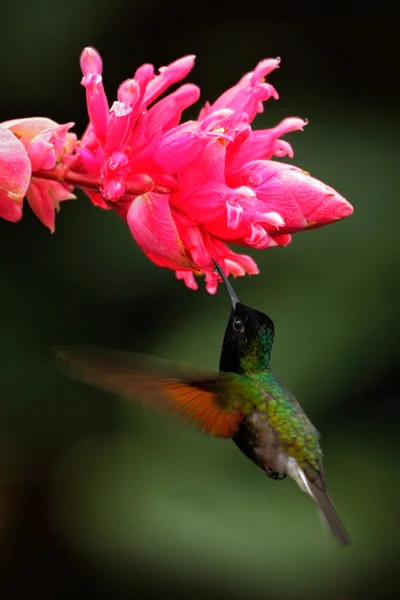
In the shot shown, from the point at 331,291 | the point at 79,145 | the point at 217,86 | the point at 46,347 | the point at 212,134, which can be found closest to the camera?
the point at 212,134

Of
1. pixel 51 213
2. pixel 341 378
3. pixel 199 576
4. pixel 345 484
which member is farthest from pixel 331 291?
pixel 51 213

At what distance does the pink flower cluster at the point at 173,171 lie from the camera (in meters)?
1.44

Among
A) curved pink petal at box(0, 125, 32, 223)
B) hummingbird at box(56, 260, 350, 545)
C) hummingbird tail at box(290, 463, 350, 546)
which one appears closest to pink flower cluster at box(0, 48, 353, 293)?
curved pink petal at box(0, 125, 32, 223)

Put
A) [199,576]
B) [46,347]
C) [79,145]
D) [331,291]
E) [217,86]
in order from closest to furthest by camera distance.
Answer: [79,145], [199,576], [331,291], [46,347], [217,86]

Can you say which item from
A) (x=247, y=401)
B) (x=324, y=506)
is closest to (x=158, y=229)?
(x=247, y=401)

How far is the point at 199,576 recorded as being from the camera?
3.06 m

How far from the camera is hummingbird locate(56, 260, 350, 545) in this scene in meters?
1.54

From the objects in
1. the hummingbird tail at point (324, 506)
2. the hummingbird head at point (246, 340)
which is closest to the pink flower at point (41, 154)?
the hummingbird head at point (246, 340)

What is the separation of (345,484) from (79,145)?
1.91 meters

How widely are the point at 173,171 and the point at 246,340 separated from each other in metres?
0.41

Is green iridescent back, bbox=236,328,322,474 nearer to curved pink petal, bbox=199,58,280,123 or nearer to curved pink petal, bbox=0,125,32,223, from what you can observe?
curved pink petal, bbox=199,58,280,123

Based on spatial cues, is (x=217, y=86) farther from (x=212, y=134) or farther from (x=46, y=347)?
(x=212, y=134)

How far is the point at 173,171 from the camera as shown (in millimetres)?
1502

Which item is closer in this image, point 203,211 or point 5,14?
point 203,211
